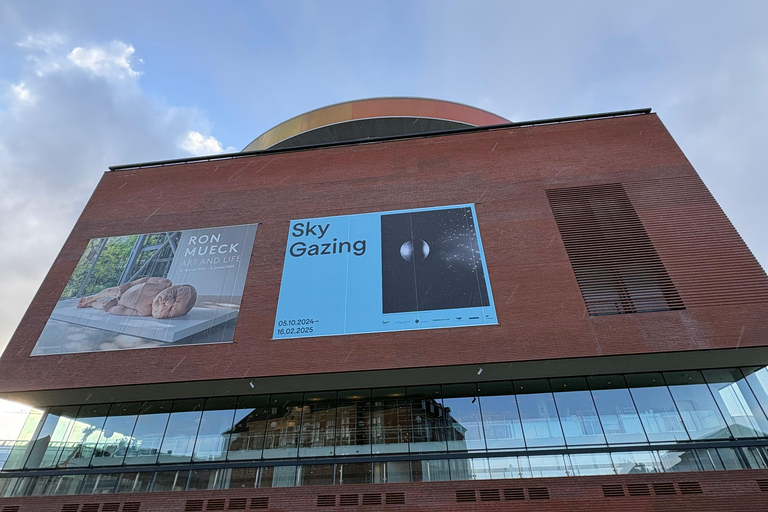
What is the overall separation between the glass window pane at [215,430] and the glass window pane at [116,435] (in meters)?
2.52

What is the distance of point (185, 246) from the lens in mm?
17703

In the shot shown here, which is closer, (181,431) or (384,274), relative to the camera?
(181,431)

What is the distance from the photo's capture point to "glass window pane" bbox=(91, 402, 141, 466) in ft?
48.8

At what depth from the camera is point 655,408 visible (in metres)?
13.6

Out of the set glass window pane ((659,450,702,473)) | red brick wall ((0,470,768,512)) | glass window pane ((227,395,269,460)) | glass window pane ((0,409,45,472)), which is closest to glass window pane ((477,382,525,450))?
red brick wall ((0,470,768,512))

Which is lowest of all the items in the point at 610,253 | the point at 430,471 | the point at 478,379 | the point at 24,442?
the point at 430,471

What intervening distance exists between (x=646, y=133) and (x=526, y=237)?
7.28m

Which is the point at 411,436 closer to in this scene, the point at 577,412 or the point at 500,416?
the point at 500,416

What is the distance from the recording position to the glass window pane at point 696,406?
13094 mm

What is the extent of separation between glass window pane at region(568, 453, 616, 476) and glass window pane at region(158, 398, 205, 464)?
38.2 feet

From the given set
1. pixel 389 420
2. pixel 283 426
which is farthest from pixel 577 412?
pixel 283 426

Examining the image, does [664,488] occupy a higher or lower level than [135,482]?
lower

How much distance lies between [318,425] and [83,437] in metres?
8.17

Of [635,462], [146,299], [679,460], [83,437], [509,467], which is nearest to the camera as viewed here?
[679,460]
